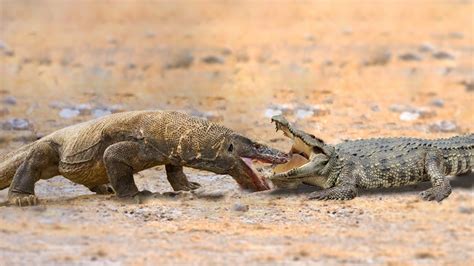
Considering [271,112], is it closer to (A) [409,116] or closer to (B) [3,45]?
(A) [409,116]

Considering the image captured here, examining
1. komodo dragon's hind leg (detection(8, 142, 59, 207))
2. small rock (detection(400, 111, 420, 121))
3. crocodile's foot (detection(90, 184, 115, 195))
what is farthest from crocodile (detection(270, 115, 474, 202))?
small rock (detection(400, 111, 420, 121))

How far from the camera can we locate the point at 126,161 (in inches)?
339

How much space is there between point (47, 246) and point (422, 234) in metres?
2.54

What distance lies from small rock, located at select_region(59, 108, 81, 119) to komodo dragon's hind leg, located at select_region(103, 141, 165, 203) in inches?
163

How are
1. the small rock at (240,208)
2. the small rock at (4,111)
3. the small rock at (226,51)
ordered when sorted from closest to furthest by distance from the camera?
the small rock at (240,208)
the small rock at (4,111)
the small rock at (226,51)

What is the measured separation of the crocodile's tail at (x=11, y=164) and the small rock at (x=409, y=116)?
527 centimetres

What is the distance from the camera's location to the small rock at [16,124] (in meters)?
12.0

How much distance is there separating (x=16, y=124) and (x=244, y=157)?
4071 mm

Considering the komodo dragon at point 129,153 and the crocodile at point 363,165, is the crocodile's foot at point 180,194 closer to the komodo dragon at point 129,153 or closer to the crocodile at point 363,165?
the komodo dragon at point 129,153

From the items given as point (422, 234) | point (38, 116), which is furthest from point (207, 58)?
point (422, 234)

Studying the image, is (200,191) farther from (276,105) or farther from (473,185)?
(276,105)

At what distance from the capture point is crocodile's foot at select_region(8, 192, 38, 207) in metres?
8.64

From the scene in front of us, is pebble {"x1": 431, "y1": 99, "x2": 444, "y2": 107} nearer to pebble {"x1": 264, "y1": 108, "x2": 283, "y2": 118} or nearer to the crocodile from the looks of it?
pebble {"x1": 264, "y1": 108, "x2": 283, "y2": 118}

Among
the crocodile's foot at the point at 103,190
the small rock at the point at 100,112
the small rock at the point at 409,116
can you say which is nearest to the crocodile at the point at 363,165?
the crocodile's foot at the point at 103,190
